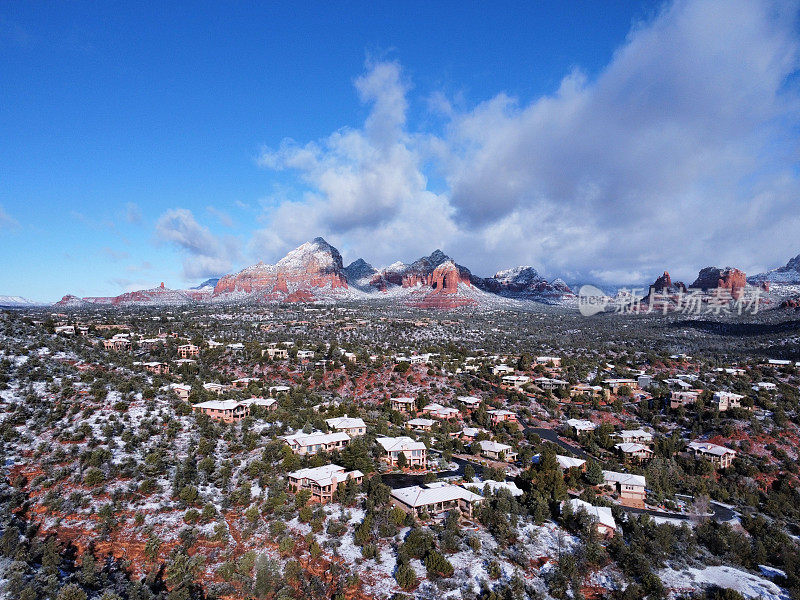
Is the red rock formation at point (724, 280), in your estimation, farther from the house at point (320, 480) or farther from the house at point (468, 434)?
the house at point (320, 480)

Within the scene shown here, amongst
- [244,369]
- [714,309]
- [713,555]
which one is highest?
[714,309]

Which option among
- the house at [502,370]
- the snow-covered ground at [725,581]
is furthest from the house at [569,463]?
the house at [502,370]

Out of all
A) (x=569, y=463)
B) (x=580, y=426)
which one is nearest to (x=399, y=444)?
(x=569, y=463)

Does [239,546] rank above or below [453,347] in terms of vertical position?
below

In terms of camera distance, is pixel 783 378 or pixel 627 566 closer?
pixel 627 566

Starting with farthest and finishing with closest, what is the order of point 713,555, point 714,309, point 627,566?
point 714,309, point 713,555, point 627,566

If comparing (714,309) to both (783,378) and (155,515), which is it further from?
(155,515)

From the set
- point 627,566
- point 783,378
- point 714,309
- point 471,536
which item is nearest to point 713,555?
point 627,566
